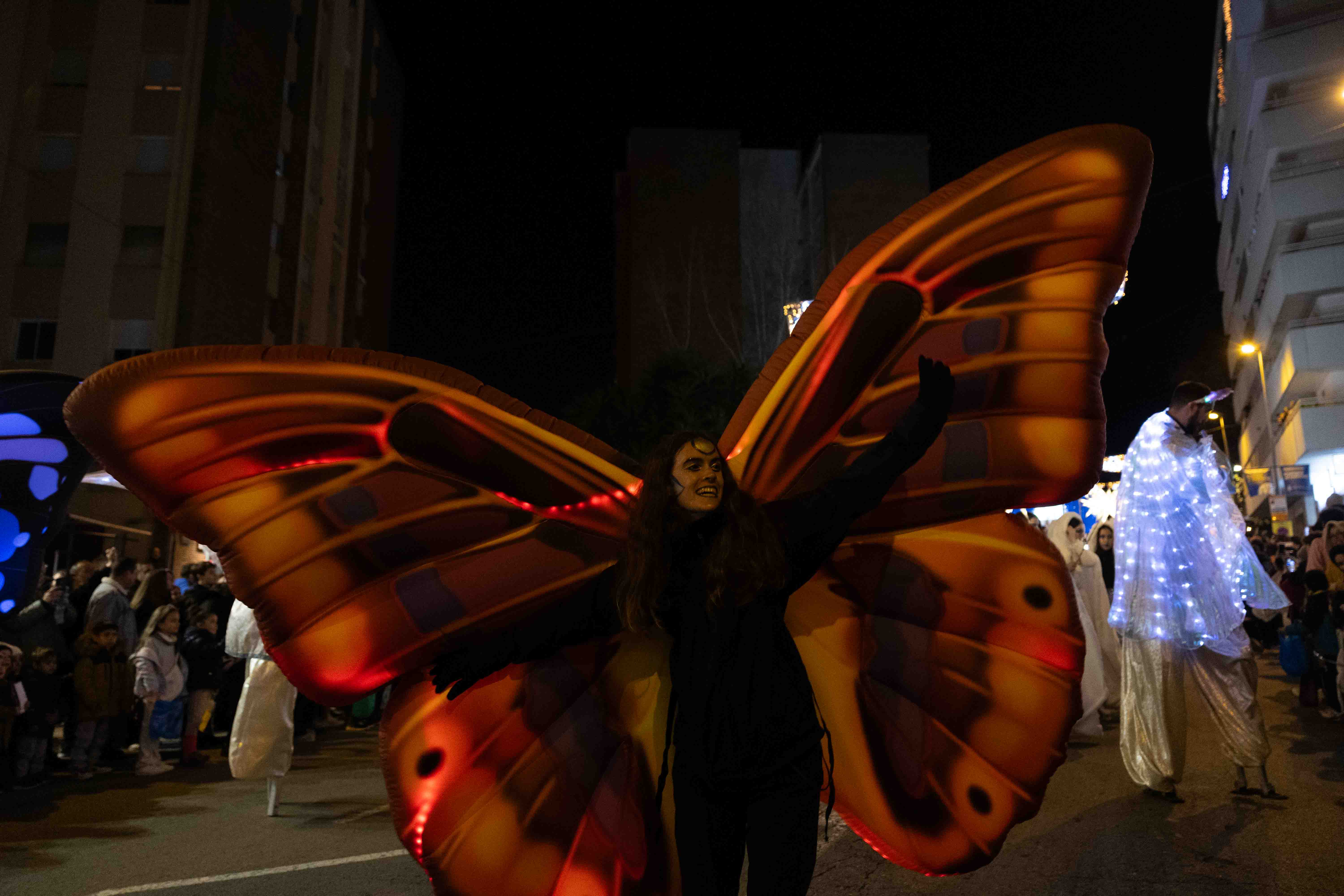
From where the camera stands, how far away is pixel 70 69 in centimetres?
2525

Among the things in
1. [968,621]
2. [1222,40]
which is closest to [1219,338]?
[1222,40]

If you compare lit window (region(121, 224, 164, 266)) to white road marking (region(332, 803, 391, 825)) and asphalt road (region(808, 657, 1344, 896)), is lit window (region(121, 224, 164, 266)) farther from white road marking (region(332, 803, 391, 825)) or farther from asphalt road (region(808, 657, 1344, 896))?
asphalt road (region(808, 657, 1344, 896))

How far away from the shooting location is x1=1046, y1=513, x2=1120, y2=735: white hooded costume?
8.21m

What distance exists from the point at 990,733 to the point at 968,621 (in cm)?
35

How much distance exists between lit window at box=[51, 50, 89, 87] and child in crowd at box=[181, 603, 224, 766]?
22.1m

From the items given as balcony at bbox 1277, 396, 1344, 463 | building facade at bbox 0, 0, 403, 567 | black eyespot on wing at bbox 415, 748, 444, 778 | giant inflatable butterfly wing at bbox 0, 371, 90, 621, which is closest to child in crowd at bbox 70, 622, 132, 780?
giant inflatable butterfly wing at bbox 0, 371, 90, 621

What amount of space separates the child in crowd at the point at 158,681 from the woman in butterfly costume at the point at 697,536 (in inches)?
262

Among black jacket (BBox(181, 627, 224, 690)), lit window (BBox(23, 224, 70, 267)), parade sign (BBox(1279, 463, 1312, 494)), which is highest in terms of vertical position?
lit window (BBox(23, 224, 70, 267))

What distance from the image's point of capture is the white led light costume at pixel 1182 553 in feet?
18.3

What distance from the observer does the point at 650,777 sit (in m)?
3.07

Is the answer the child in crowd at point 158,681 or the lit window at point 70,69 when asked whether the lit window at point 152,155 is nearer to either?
the lit window at point 70,69

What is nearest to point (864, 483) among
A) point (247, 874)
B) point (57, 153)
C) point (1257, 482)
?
point (247, 874)

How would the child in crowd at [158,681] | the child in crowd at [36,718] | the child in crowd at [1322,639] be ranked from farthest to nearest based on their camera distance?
the child in crowd at [1322,639] → the child in crowd at [158,681] → the child in crowd at [36,718]

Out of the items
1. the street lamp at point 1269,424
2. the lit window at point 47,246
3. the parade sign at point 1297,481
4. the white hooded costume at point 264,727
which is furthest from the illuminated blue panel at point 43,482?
the street lamp at point 1269,424
